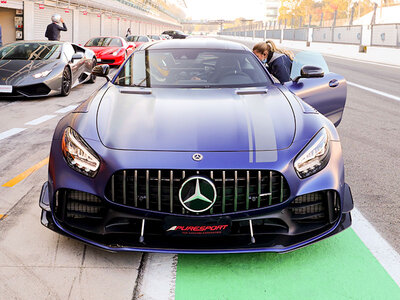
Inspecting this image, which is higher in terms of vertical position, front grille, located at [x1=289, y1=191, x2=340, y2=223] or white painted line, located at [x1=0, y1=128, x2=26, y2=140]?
front grille, located at [x1=289, y1=191, x2=340, y2=223]

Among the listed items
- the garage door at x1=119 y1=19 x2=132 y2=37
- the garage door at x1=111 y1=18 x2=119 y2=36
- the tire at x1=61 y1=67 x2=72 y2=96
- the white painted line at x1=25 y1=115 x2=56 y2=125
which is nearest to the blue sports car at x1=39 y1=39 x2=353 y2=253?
the white painted line at x1=25 y1=115 x2=56 y2=125

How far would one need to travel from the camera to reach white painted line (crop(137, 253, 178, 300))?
Answer: 8.15ft

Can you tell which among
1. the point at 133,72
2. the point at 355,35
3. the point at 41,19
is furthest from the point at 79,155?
the point at 355,35

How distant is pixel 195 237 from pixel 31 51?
8682 mm

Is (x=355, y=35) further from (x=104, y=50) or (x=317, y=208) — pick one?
(x=317, y=208)

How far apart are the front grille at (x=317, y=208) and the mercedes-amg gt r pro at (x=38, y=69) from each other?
754 centimetres

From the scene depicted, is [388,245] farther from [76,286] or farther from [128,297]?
[76,286]

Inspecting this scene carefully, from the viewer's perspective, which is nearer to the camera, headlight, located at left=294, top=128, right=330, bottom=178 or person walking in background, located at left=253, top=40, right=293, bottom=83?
headlight, located at left=294, top=128, right=330, bottom=178

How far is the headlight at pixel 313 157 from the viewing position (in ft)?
8.95

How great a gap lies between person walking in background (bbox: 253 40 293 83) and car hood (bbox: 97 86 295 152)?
2148mm

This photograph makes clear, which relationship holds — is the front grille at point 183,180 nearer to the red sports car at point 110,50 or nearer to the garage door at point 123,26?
the red sports car at point 110,50

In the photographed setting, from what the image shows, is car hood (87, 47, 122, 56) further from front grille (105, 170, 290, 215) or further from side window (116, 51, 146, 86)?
front grille (105, 170, 290, 215)

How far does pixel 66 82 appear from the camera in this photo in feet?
33.8

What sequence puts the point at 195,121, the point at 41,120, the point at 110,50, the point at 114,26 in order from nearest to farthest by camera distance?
1. the point at 195,121
2. the point at 41,120
3. the point at 110,50
4. the point at 114,26
